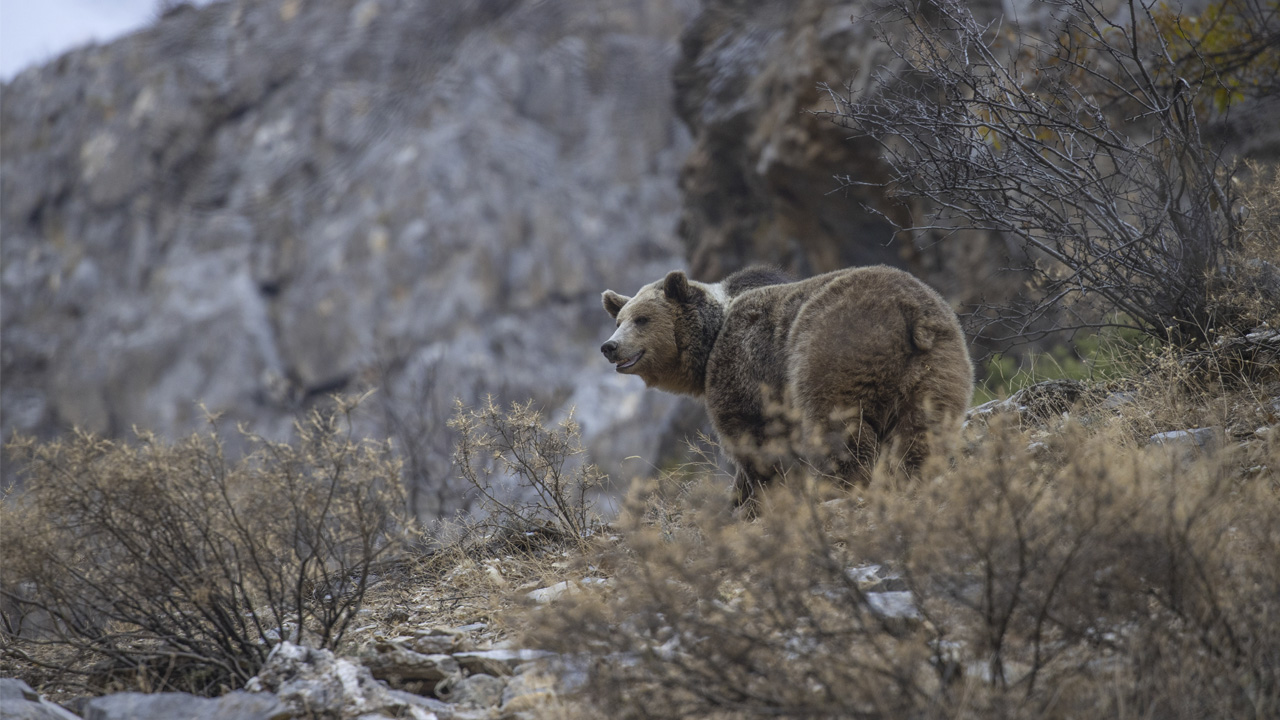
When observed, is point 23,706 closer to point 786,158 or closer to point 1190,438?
point 1190,438

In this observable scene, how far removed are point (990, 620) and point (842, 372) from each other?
241cm

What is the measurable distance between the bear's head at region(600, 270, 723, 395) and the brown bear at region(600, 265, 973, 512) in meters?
0.21

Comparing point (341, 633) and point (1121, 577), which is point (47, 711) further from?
point (1121, 577)

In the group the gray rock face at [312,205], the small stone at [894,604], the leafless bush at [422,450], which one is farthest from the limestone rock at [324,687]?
the gray rock face at [312,205]

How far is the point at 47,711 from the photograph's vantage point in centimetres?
336

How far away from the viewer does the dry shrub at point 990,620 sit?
8.84ft

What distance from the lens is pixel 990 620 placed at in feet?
9.12

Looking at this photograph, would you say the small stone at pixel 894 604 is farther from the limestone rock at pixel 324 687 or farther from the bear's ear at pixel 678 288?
the bear's ear at pixel 678 288

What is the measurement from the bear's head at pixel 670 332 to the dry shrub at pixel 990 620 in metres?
3.39

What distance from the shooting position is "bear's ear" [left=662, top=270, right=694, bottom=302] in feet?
20.9

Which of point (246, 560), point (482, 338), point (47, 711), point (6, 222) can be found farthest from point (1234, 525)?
point (6, 222)

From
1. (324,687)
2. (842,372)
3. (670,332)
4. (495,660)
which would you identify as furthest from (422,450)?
(324,687)

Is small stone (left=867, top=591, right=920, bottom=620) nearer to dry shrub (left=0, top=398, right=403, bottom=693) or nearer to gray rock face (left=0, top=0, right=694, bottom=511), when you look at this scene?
dry shrub (left=0, top=398, right=403, bottom=693)

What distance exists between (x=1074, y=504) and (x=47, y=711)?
3744 millimetres
